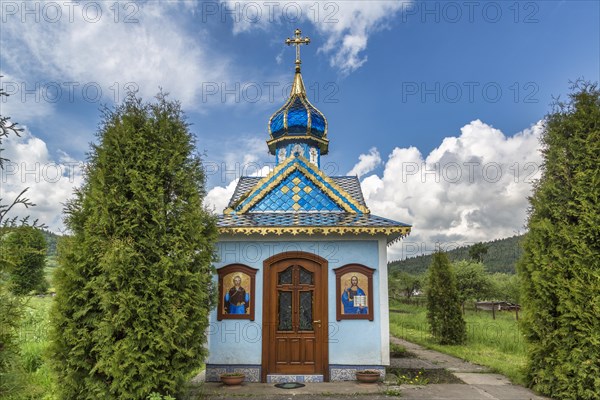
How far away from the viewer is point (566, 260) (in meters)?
6.87

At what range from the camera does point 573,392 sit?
6.61m

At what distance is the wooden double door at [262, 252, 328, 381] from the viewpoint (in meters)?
8.09

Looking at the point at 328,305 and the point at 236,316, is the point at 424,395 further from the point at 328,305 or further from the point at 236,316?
the point at 236,316

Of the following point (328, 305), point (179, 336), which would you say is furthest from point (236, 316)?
point (179, 336)

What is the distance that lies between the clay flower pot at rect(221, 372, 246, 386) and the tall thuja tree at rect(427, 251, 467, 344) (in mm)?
8729

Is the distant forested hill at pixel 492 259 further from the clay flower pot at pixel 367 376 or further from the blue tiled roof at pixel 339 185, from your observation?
the clay flower pot at pixel 367 376

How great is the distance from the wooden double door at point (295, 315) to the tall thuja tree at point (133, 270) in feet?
7.14

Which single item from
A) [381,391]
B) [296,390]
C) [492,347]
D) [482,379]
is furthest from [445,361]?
[296,390]

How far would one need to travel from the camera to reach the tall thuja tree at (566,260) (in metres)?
6.59

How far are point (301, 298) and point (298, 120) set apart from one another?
519 cm

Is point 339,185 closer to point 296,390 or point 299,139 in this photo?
point 299,139

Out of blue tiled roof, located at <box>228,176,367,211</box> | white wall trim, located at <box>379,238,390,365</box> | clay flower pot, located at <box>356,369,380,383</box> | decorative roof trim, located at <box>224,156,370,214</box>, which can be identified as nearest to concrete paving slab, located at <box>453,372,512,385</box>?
white wall trim, located at <box>379,238,390,365</box>

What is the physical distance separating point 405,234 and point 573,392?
11.6 feet

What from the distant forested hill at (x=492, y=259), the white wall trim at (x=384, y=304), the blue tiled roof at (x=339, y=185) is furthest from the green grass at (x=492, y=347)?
the distant forested hill at (x=492, y=259)
